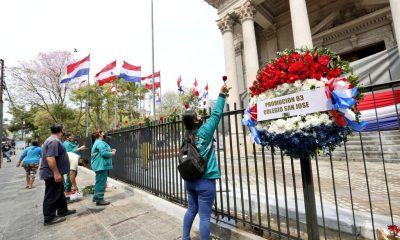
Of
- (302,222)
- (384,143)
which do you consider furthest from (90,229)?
(384,143)

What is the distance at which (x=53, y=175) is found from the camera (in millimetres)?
4988

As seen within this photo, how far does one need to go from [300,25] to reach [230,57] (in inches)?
182

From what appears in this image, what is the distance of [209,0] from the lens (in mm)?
15852

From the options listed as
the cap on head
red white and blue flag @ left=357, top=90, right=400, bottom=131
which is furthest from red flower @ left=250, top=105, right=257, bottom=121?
red white and blue flag @ left=357, top=90, right=400, bottom=131

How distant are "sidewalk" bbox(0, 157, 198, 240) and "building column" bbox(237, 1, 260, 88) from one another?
9307 mm

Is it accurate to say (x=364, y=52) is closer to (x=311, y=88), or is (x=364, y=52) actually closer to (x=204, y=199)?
(x=311, y=88)

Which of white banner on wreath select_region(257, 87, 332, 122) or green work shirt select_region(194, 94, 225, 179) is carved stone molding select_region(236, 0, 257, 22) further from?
white banner on wreath select_region(257, 87, 332, 122)

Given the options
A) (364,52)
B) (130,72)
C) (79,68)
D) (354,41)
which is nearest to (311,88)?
(354,41)

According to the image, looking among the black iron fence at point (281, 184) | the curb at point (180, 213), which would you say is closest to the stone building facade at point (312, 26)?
the black iron fence at point (281, 184)

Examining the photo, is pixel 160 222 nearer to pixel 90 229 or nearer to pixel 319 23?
pixel 90 229

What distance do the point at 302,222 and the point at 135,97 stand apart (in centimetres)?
3673

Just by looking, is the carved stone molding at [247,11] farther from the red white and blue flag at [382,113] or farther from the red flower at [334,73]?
the red flower at [334,73]

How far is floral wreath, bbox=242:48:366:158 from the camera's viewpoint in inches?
78.5

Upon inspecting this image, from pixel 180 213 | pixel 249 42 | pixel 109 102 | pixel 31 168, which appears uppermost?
pixel 109 102
